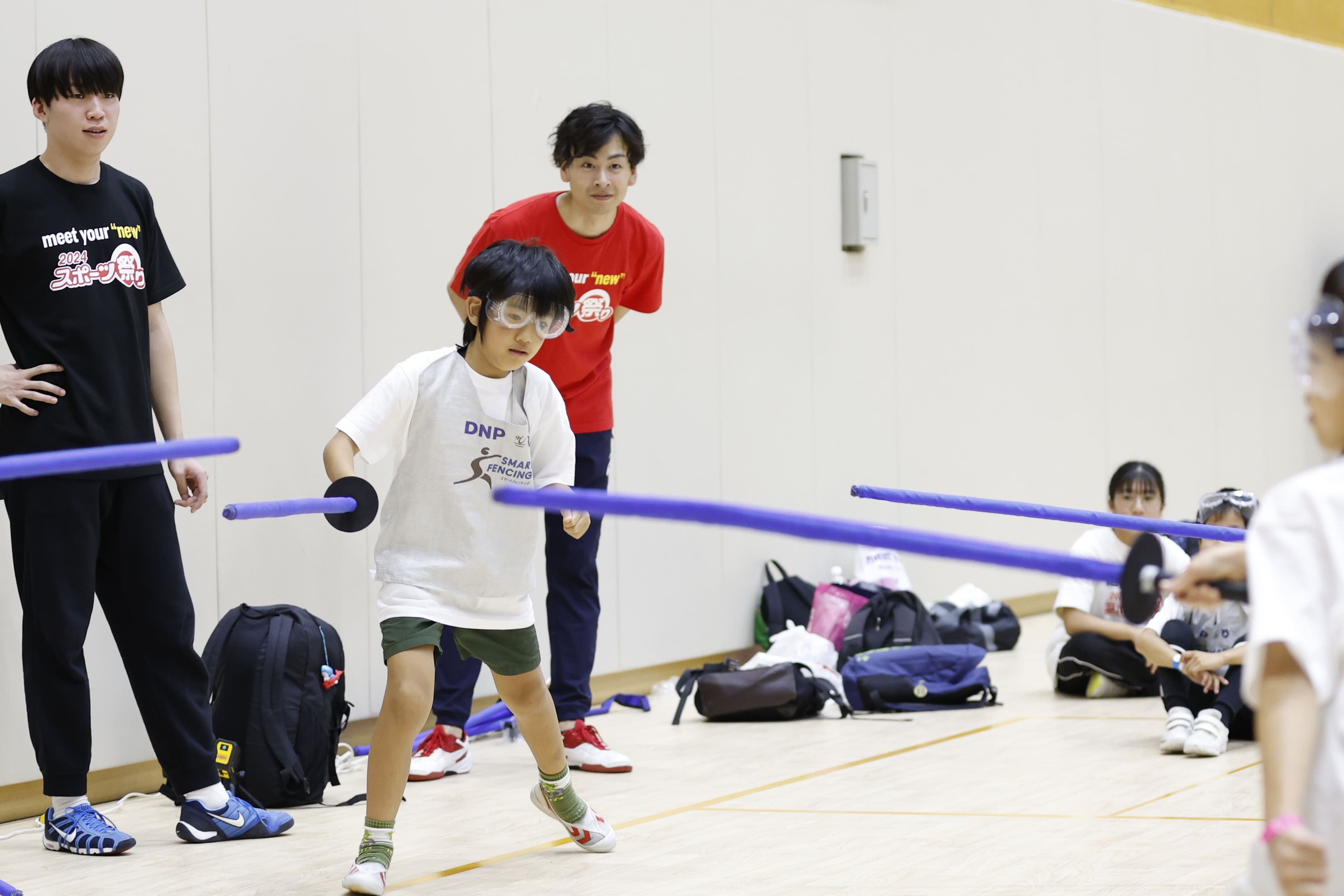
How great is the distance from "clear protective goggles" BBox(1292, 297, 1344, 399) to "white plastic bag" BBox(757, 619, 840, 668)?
162 inches

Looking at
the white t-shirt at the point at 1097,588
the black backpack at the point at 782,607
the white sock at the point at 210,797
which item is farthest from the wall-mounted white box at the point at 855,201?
the white sock at the point at 210,797

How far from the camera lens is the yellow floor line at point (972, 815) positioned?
3537 mm

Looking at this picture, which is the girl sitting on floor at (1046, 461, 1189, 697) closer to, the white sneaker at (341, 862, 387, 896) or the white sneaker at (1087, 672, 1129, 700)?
the white sneaker at (1087, 672, 1129, 700)

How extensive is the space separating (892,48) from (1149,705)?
311 cm

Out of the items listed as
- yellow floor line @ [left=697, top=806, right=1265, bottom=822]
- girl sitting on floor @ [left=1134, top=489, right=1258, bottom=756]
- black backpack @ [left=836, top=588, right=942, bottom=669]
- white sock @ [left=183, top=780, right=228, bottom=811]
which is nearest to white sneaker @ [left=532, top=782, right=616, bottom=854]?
yellow floor line @ [left=697, top=806, right=1265, bottom=822]

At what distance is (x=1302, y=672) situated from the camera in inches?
59.5

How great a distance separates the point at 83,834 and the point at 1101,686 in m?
3.42

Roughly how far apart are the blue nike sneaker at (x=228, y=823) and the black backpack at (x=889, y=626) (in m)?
2.48

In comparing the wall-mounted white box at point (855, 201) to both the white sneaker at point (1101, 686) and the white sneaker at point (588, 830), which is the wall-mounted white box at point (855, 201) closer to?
the white sneaker at point (1101, 686)

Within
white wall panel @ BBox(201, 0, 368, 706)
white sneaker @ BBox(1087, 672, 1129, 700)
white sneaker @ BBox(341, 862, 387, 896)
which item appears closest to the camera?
white sneaker @ BBox(341, 862, 387, 896)

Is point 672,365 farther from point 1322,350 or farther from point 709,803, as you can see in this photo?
point 1322,350

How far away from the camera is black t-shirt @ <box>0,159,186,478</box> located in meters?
3.41

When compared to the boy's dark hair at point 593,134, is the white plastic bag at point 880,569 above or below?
below

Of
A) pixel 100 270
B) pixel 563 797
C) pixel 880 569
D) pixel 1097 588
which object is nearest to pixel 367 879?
pixel 563 797
